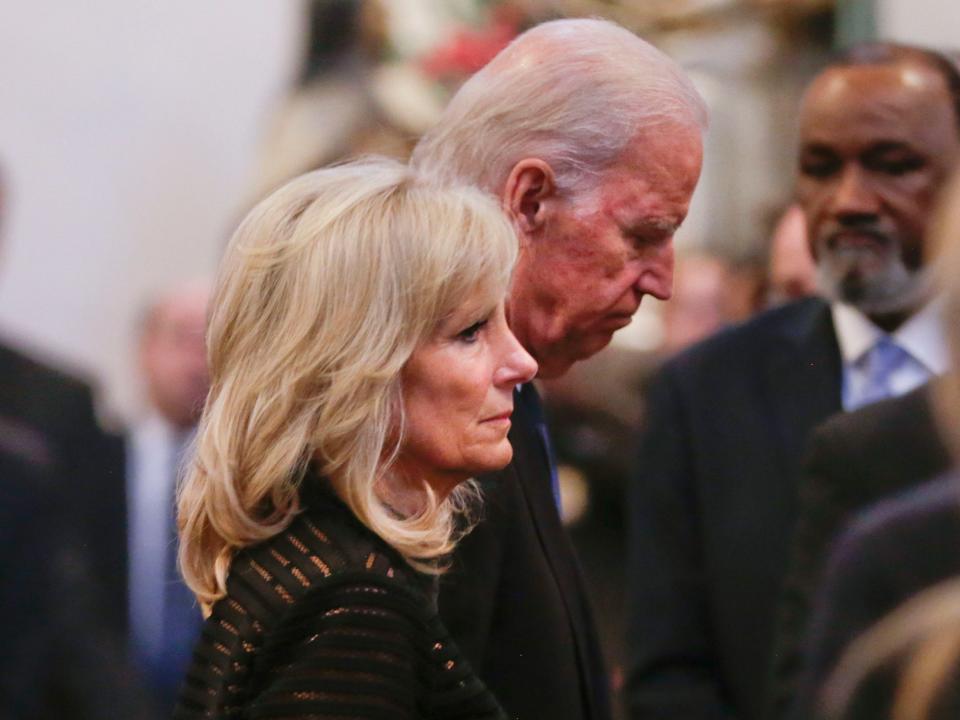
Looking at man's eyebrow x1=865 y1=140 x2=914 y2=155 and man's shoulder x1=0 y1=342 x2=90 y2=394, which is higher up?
man's eyebrow x1=865 y1=140 x2=914 y2=155

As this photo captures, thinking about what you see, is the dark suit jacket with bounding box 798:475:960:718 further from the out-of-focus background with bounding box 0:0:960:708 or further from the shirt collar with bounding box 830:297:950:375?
the out-of-focus background with bounding box 0:0:960:708

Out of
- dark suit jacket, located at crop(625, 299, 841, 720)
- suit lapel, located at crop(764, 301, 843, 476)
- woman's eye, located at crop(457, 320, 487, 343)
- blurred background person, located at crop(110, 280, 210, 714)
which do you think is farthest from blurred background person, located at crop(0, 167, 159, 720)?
woman's eye, located at crop(457, 320, 487, 343)

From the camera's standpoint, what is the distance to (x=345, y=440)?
2.35 meters

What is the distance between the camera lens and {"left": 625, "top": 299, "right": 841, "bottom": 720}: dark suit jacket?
351 centimetres

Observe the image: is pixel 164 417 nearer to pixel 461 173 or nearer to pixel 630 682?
pixel 630 682

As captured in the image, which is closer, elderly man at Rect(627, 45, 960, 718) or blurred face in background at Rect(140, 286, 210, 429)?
elderly man at Rect(627, 45, 960, 718)

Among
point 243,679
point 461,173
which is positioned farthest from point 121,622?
point 243,679

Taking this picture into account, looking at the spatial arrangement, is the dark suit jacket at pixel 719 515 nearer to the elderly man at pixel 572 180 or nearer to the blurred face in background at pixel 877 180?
the blurred face in background at pixel 877 180

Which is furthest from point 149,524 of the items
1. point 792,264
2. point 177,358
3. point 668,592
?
point 668,592

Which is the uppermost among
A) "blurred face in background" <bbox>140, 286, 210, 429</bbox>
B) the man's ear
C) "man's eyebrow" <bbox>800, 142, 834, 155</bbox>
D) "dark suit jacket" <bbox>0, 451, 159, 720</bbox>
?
the man's ear

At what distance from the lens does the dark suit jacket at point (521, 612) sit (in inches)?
102

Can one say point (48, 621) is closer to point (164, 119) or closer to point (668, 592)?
point (668, 592)

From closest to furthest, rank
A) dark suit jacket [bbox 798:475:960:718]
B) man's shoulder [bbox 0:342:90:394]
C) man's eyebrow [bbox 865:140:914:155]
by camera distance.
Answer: dark suit jacket [bbox 798:475:960:718], man's eyebrow [bbox 865:140:914:155], man's shoulder [bbox 0:342:90:394]

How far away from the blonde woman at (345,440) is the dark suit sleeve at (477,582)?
0.10 metres
